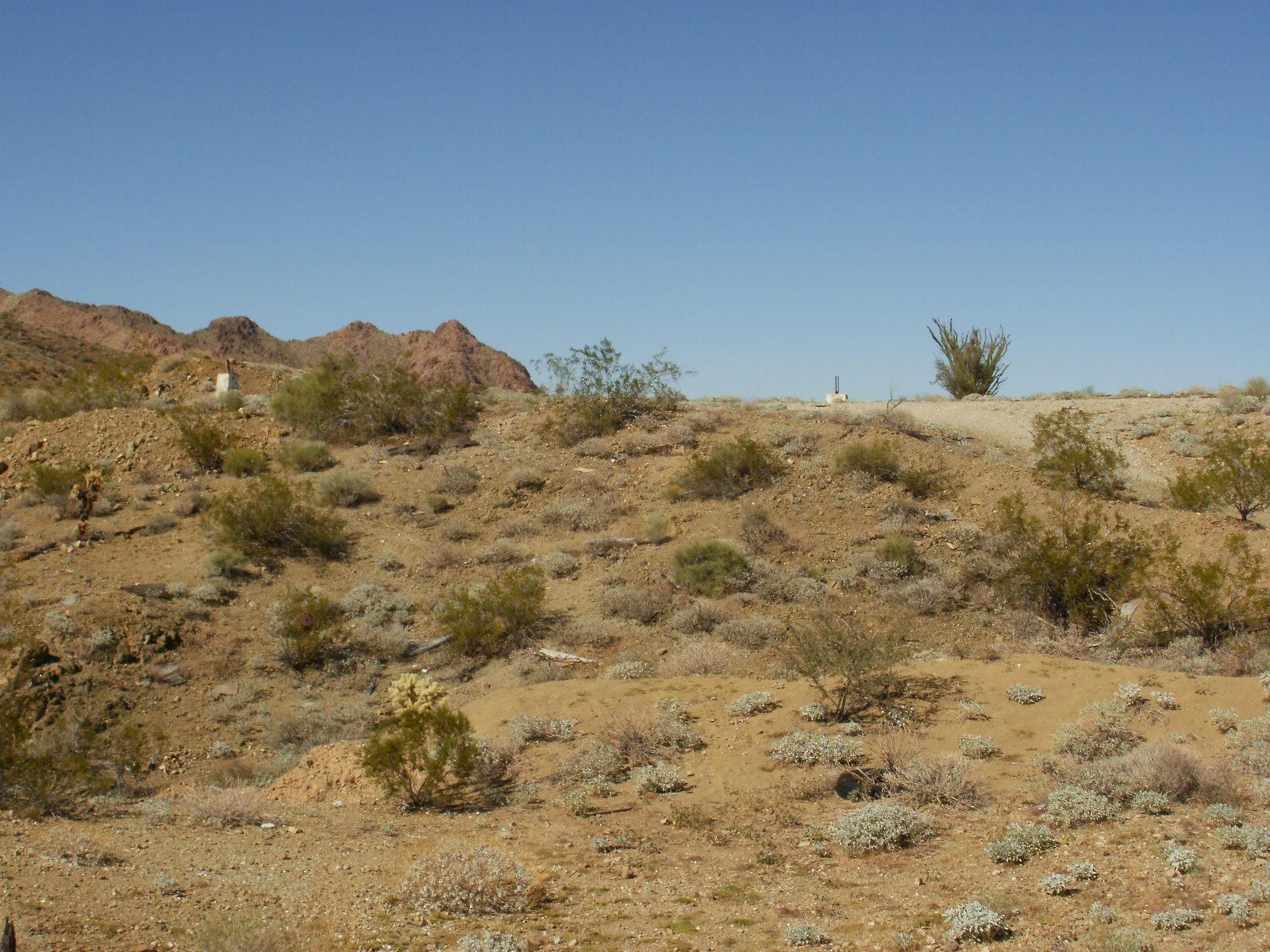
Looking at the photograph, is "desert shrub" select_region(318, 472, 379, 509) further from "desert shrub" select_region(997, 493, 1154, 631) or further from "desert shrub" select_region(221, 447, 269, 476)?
"desert shrub" select_region(997, 493, 1154, 631)

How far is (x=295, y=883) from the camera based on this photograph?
7.09 m

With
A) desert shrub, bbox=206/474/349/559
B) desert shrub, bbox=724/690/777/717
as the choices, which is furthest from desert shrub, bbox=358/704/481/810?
desert shrub, bbox=206/474/349/559

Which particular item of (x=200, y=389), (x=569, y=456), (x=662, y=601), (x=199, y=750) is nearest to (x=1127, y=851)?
(x=662, y=601)

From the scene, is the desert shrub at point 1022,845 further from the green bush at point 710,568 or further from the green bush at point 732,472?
the green bush at point 732,472

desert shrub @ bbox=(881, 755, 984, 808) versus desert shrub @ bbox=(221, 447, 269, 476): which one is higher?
desert shrub @ bbox=(221, 447, 269, 476)

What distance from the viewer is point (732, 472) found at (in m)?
21.5

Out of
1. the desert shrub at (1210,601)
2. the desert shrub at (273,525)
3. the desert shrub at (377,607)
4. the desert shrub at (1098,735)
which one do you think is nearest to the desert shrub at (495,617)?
the desert shrub at (377,607)

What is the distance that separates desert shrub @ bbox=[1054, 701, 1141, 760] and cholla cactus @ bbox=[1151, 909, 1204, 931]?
12.1 feet

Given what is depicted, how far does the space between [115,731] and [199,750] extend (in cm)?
126

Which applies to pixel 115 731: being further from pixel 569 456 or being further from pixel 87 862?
pixel 569 456

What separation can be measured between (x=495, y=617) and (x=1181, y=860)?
1124 cm

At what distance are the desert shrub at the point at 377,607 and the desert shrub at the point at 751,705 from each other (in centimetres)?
762

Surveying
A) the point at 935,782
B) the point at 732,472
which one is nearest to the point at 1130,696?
the point at 935,782

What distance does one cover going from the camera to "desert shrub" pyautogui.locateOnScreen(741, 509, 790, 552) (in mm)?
18719
